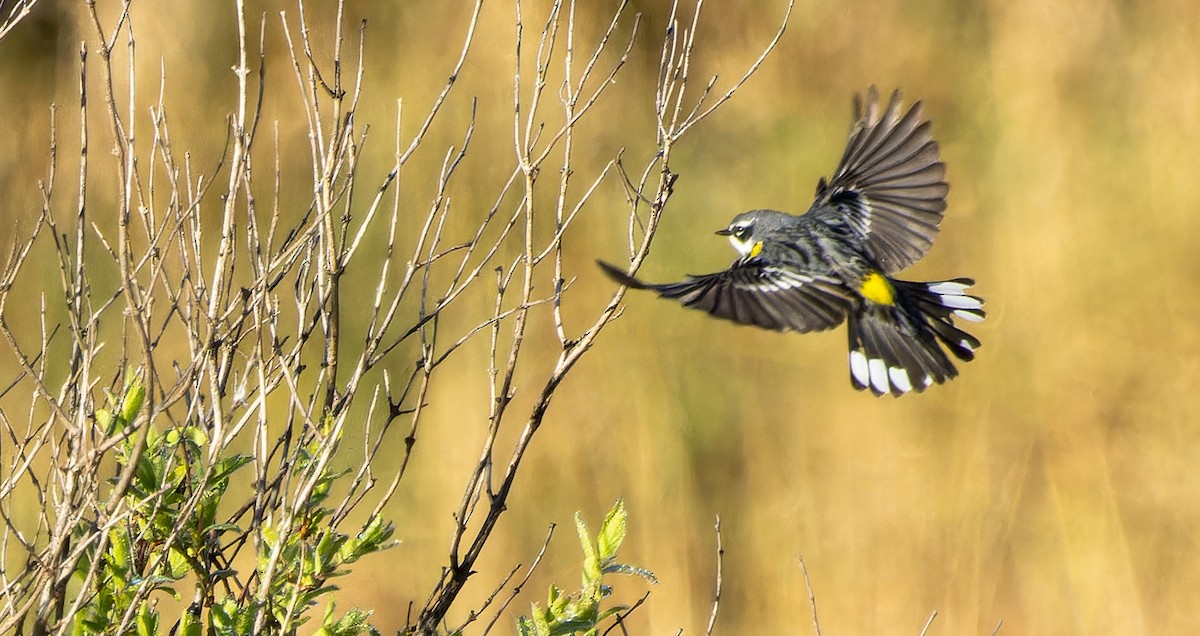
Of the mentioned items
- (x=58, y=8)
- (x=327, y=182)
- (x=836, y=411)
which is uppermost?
(x=58, y=8)

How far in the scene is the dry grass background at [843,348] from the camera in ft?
19.9

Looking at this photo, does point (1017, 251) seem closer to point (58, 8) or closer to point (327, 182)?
point (327, 182)

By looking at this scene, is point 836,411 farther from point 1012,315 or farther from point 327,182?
point 327,182

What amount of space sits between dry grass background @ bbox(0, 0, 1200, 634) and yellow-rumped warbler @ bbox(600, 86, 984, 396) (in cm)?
173

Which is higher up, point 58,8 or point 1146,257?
point 58,8

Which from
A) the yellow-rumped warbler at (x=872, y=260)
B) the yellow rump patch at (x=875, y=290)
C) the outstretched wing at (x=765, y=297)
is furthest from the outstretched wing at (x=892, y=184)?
the outstretched wing at (x=765, y=297)

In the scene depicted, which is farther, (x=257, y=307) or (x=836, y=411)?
(x=836, y=411)

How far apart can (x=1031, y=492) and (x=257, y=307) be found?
4.59 metres

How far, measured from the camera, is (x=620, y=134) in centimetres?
638

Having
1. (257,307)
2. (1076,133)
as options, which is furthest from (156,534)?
(1076,133)

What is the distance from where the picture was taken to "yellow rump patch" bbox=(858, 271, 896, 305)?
4305mm

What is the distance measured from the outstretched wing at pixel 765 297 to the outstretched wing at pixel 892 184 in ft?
2.40

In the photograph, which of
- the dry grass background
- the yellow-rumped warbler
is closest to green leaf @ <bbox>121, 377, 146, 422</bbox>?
the yellow-rumped warbler

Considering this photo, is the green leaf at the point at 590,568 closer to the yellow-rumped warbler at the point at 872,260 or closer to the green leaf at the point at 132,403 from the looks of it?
the green leaf at the point at 132,403
